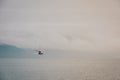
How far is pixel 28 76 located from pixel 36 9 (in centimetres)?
76

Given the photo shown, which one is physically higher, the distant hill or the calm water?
the distant hill

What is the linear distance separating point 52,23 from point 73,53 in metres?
0.41

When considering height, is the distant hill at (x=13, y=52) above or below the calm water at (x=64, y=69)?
above

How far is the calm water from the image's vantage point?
199 centimetres

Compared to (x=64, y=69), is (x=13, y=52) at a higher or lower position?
higher

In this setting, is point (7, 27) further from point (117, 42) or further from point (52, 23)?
point (117, 42)

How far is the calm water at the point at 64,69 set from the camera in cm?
199

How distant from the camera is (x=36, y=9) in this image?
2.14 metres

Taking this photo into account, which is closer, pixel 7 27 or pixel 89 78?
pixel 89 78

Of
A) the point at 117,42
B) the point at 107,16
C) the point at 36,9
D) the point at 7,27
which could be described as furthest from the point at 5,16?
the point at 117,42

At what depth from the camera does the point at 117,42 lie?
2027 mm

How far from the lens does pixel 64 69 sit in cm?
201

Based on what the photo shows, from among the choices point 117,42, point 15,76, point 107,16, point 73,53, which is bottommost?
point 15,76

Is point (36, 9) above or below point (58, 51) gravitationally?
above
